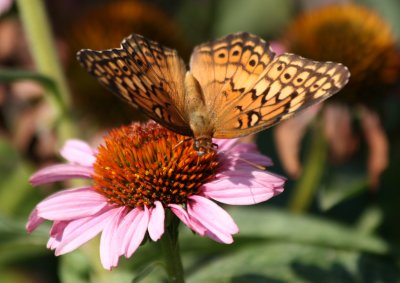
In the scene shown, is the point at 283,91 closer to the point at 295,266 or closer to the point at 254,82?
the point at 254,82

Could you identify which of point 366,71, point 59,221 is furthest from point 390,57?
point 59,221

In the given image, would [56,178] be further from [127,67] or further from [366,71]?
[366,71]

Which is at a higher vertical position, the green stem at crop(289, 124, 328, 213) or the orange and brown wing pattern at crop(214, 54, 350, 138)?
the orange and brown wing pattern at crop(214, 54, 350, 138)

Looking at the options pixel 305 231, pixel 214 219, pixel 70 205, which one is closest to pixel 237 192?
pixel 214 219

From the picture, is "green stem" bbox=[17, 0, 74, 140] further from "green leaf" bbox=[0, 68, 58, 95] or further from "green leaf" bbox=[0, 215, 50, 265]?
"green leaf" bbox=[0, 215, 50, 265]

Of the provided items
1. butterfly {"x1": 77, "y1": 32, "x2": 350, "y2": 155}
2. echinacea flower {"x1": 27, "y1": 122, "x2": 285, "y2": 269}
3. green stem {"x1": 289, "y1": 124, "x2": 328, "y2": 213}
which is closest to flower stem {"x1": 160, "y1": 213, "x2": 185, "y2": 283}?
echinacea flower {"x1": 27, "y1": 122, "x2": 285, "y2": 269}

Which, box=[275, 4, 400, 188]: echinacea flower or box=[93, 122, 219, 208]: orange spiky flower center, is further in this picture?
box=[275, 4, 400, 188]: echinacea flower

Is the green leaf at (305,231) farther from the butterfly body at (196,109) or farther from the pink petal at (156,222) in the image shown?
the pink petal at (156,222)

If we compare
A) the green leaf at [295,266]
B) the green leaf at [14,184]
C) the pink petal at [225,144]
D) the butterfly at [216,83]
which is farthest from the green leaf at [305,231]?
the green leaf at [14,184]
